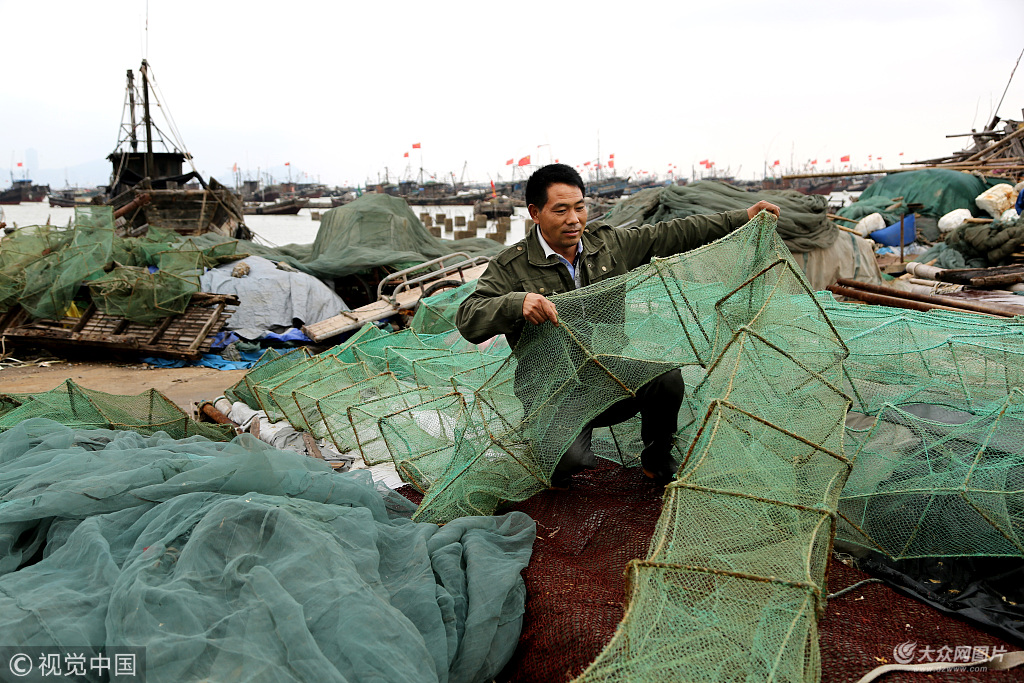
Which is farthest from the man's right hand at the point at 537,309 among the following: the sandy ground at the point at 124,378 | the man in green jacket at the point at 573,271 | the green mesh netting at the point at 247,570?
the sandy ground at the point at 124,378

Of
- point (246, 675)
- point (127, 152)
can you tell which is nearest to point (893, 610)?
point (246, 675)

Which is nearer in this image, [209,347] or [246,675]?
[246,675]

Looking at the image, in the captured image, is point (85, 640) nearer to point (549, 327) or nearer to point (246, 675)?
point (246, 675)

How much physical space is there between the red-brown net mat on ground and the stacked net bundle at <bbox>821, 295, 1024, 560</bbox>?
24cm

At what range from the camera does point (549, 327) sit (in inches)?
111

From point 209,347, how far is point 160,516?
6.48 m

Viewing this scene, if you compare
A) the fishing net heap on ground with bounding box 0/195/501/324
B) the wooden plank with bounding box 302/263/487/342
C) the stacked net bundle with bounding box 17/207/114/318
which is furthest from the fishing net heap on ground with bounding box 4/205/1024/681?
the stacked net bundle with bounding box 17/207/114/318

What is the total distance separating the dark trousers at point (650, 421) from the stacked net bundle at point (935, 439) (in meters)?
0.70

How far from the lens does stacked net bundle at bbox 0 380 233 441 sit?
12.2ft

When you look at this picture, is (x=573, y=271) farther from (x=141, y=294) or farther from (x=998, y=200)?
(x=998, y=200)

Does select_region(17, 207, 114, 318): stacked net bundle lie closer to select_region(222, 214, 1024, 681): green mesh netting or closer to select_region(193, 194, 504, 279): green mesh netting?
select_region(193, 194, 504, 279): green mesh netting

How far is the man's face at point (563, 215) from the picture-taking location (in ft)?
9.71

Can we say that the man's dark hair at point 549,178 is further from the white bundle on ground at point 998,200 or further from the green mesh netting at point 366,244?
the white bundle on ground at point 998,200

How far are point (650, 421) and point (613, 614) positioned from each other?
37.5 inches
